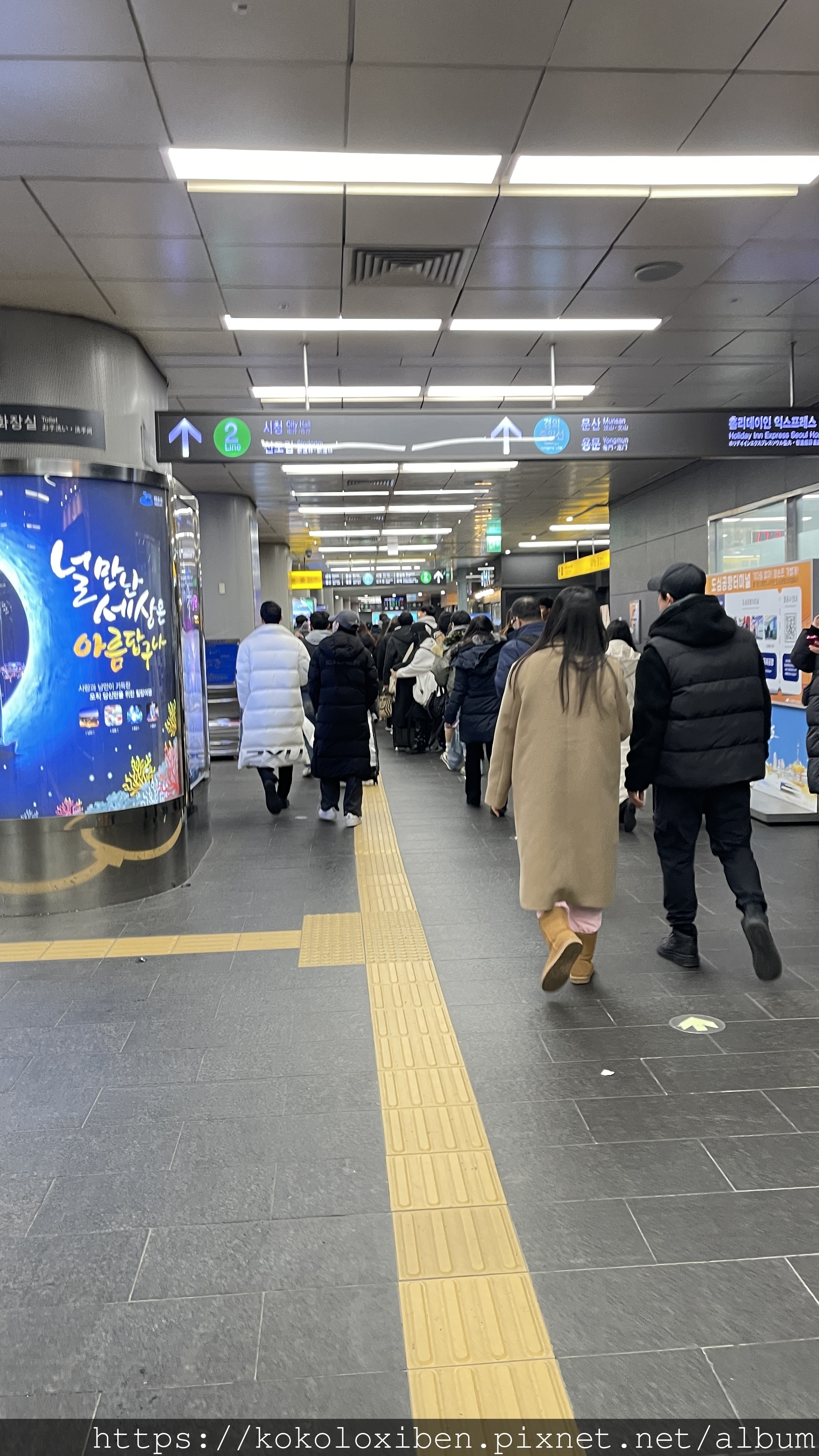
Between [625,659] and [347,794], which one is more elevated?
[625,659]

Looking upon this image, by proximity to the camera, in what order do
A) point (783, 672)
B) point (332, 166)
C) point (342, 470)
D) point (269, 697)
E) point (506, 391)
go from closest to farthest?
point (332, 166) < point (783, 672) < point (269, 697) < point (506, 391) < point (342, 470)

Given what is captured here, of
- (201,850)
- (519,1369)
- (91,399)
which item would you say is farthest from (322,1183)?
(91,399)

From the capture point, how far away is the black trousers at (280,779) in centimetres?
789

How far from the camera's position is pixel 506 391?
27.4 ft

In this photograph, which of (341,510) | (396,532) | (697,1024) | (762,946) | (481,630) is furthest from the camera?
(396,532)

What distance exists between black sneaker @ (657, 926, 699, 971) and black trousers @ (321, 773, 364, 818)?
355cm

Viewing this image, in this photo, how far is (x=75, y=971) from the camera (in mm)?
4215

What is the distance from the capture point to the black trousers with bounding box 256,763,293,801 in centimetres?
789

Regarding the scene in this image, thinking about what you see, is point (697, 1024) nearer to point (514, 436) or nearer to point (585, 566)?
point (514, 436)

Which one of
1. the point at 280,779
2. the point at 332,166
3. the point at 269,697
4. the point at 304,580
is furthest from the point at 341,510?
the point at 332,166

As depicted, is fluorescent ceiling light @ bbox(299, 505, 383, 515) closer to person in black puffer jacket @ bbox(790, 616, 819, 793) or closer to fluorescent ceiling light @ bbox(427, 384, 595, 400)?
fluorescent ceiling light @ bbox(427, 384, 595, 400)

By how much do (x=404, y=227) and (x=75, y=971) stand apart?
3.96m

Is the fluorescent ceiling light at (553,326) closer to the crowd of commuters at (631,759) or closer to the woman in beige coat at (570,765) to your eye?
the crowd of commuters at (631,759)

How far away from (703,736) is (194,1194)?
98.8 inches
